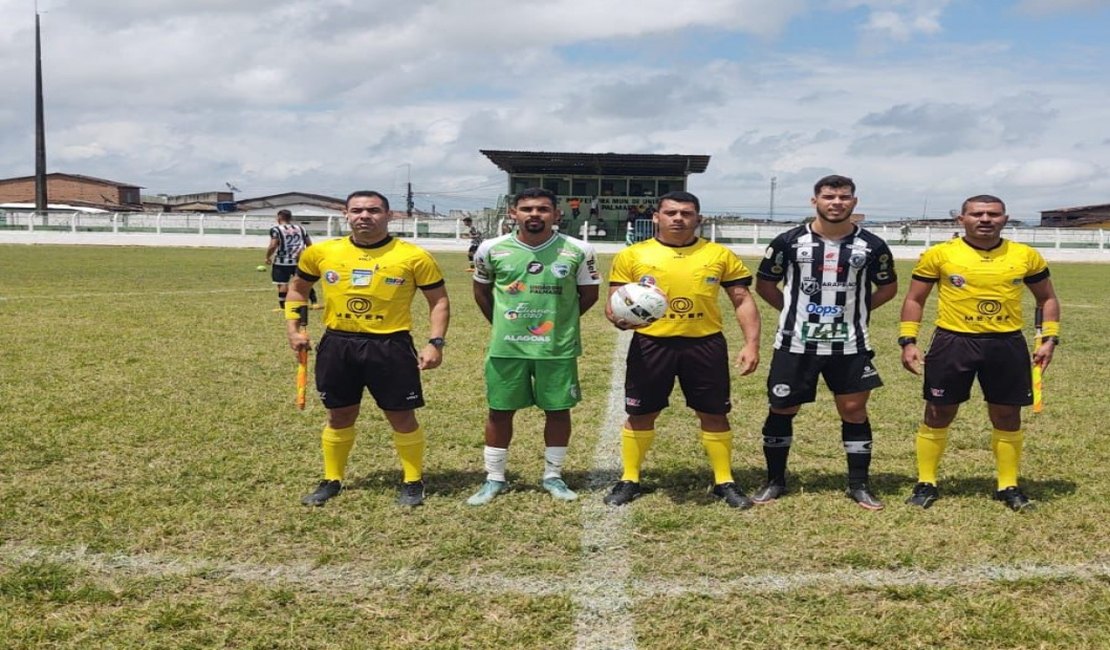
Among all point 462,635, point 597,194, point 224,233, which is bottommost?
point 462,635

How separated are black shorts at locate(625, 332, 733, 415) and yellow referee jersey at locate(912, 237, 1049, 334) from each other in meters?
1.27

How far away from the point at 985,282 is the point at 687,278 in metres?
1.63

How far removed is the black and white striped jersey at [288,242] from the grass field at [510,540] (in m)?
6.33

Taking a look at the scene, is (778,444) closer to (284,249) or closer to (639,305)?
(639,305)

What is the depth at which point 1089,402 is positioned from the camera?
24.2 ft

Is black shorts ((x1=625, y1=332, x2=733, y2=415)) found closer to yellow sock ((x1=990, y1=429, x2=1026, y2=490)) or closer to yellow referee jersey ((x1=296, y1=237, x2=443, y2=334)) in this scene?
yellow referee jersey ((x1=296, y1=237, x2=443, y2=334))

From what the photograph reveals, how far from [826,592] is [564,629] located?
119cm

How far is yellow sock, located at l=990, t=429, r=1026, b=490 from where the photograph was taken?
4.77m

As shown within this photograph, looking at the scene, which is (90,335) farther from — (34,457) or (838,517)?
(838,517)

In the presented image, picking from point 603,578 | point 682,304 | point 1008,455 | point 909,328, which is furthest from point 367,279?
point 1008,455

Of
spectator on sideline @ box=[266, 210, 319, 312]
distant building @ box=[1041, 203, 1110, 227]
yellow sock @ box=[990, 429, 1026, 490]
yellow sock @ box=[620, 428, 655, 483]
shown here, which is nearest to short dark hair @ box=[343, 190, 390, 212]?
yellow sock @ box=[620, 428, 655, 483]

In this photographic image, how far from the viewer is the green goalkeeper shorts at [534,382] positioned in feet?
15.7

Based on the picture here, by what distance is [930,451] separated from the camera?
484 centimetres

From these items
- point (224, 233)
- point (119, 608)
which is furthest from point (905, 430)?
point (224, 233)
